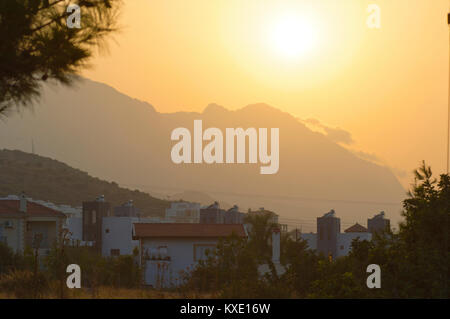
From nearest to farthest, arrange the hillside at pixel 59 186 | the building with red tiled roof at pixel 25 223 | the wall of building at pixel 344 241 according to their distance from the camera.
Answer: the building with red tiled roof at pixel 25 223, the wall of building at pixel 344 241, the hillside at pixel 59 186

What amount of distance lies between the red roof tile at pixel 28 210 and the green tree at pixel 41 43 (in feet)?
158

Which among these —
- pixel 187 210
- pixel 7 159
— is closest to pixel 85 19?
pixel 187 210

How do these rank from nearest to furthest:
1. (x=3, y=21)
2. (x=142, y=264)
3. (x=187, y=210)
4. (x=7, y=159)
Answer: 1. (x=3, y=21)
2. (x=142, y=264)
3. (x=187, y=210)
4. (x=7, y=159)

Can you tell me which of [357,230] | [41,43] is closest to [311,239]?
[357,230]

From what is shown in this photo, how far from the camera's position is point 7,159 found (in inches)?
5536

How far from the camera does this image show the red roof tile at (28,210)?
59.3 meters

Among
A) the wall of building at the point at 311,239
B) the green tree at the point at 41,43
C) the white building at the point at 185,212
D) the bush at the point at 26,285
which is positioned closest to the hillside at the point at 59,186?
the white building at the point at 185,212

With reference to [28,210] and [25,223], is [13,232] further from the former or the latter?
[28,210]

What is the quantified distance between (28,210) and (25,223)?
1.52 meters

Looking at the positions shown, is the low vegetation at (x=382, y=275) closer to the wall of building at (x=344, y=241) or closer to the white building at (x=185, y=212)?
the wall of building at (x=344, y=241)

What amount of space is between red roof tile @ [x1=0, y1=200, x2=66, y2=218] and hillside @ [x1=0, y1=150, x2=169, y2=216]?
5581cm

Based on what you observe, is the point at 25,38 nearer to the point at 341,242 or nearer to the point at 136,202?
the point at 341,242
